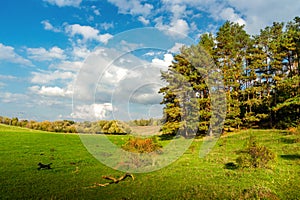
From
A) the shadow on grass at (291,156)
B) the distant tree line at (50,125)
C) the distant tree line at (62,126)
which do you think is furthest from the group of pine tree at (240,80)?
the distant tree line at (50,125)

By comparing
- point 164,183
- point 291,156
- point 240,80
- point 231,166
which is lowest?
point 164,183

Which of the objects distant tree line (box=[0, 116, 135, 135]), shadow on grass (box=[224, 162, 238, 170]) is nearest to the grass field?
shadow on grass (box=[224, 162, 238, 170])

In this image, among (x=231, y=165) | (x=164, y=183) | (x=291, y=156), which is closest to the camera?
(x=164, y=183)

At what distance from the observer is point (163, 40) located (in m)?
17.6

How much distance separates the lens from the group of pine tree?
40500mm

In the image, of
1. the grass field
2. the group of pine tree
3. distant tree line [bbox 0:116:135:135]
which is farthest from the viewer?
the group of pine tree

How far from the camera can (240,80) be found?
169ft

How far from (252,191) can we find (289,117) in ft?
125

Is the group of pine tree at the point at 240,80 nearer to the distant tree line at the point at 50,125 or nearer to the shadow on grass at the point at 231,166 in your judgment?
the shadow on grass at the point at 231,166

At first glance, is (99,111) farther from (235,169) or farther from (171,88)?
(171,88)

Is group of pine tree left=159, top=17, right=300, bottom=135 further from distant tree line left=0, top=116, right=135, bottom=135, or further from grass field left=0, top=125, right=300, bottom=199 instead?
grass field left=0, top=125, right=300, bottom=199

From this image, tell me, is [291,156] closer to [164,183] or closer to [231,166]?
[231,166]

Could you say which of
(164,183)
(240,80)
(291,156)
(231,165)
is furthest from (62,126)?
(164,183)

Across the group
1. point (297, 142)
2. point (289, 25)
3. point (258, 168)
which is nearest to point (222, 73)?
point (289, 25)
